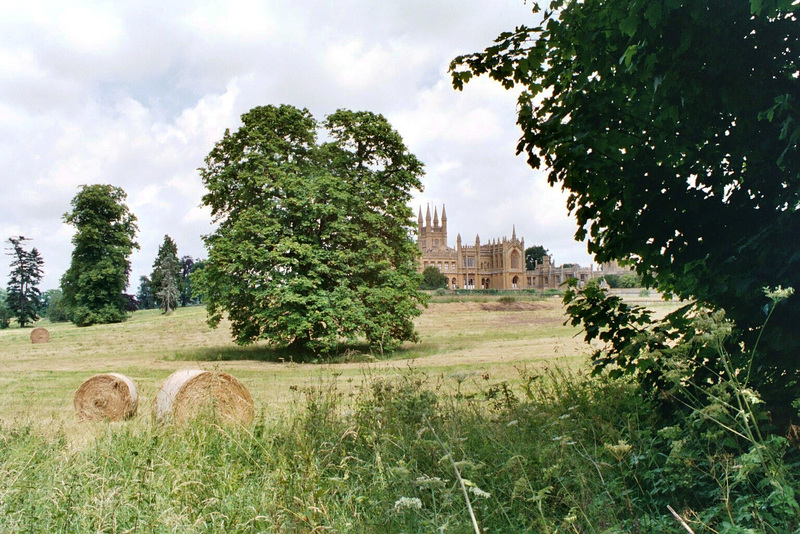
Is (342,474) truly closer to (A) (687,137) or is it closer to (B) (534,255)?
(A) (687,137)

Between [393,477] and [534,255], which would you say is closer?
[393,477]

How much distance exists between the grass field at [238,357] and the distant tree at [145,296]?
44.5 meters

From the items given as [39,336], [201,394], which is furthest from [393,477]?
[39,336]

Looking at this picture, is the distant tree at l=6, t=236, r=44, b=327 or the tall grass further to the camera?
the distant tree at l=6, t=236, r=44, b=327

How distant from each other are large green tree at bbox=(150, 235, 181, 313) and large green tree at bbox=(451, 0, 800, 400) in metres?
68.4

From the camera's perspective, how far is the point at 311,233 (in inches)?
912

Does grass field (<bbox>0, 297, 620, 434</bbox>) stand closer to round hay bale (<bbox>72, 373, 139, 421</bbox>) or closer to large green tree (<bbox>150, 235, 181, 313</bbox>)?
round hay bale (<bbox>72, 373, 139, 421</bbox>)

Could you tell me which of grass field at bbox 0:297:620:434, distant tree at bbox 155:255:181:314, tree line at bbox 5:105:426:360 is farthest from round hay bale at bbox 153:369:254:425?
distant tree at bbox 155:255:181:314

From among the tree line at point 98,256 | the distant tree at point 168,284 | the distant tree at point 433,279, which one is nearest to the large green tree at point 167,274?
the distant tree at point 168,284

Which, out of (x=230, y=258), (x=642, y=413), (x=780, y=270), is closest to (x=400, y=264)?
(x=230, y=258)

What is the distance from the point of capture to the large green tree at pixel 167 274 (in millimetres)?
68500

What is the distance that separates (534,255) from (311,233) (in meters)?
121

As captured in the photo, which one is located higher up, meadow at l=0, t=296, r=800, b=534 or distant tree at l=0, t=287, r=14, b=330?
meadow at l=0, t=296, r=800, b=534

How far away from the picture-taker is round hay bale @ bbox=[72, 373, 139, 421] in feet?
36.4
